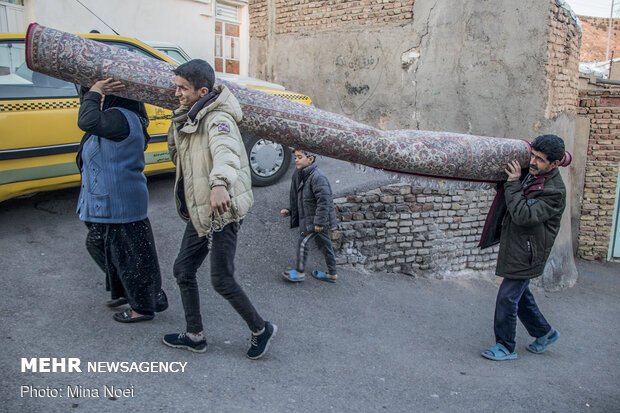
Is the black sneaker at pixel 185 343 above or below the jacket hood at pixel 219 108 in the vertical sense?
below

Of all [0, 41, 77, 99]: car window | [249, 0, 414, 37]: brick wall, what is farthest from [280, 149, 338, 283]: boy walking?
[249, 0, 414, 37]: brick wall

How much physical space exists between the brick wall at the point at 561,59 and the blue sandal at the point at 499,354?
426 centimetres

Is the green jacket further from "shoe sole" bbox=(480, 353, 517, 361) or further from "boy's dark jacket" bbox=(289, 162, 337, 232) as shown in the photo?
"boy's dark jacket" bbox=(289, 162, 337, 232)

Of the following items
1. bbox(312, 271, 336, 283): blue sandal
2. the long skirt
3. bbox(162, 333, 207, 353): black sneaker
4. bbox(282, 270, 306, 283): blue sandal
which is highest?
the long skirt

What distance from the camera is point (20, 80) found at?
4.68m

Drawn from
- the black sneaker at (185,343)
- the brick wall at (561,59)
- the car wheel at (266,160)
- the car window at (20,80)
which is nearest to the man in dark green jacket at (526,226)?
the black sneaker at (185,343)

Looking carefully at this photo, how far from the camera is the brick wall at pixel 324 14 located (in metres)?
8.86

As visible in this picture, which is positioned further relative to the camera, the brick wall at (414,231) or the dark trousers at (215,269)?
the brick wall at (414,231)

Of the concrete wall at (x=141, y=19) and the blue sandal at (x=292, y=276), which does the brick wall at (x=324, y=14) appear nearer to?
the concrete wall at (x=141, y=19)

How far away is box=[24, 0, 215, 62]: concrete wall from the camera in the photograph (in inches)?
384

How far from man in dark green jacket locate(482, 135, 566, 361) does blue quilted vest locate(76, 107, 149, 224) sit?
109 inches

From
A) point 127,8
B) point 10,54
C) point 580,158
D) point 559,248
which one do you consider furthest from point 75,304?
point 127,8

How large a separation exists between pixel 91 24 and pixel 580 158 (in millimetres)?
10300

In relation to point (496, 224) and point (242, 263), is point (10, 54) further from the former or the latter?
point (496, 224)
